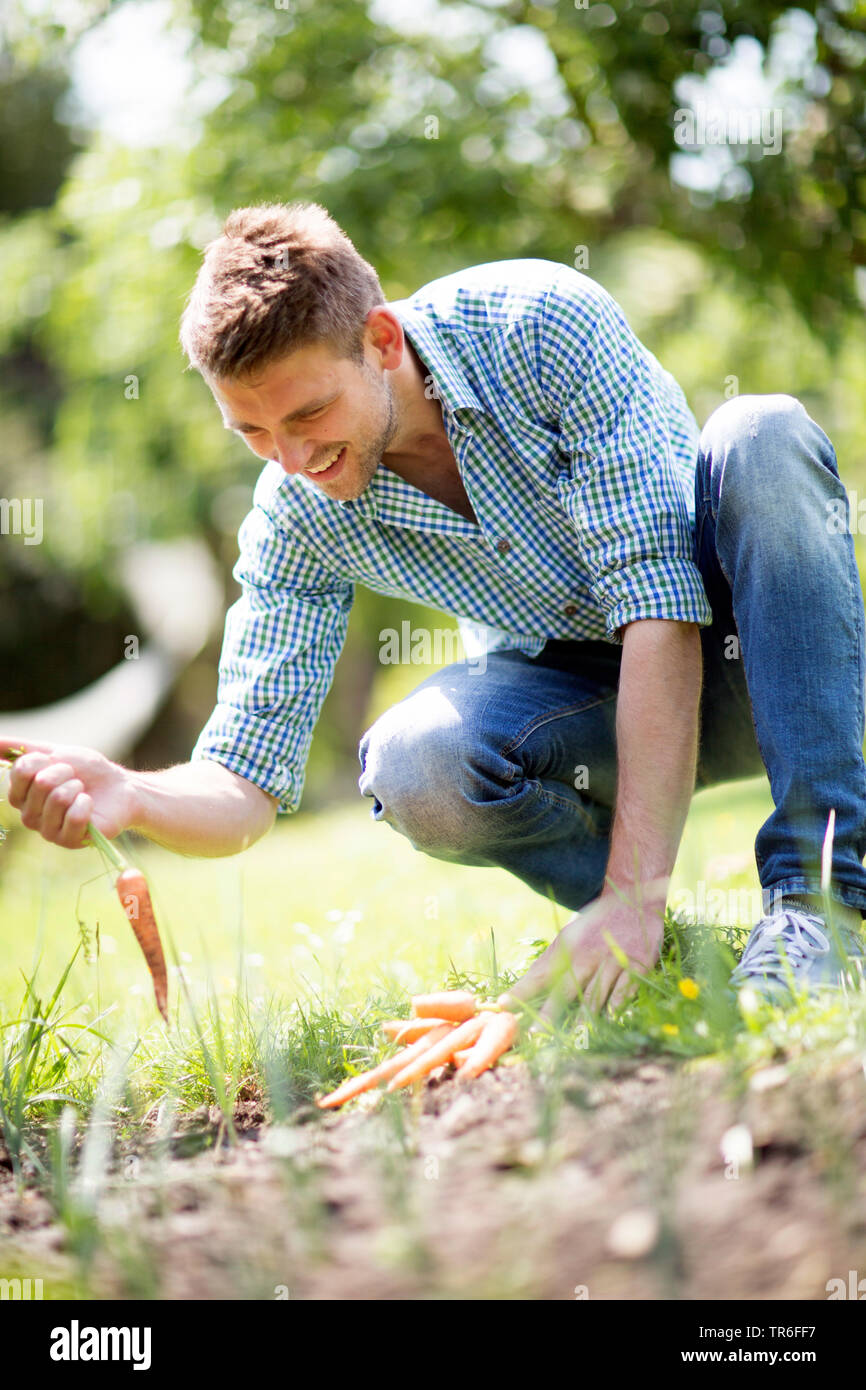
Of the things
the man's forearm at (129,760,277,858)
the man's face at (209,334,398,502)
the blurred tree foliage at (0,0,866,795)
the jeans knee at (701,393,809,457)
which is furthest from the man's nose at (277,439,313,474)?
the blurred tree foliage at (0,0,866,795)

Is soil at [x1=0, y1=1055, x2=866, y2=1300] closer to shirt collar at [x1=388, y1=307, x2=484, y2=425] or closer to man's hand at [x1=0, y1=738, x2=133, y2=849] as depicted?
A: man's hand at [x1=0, y1=738, x2=133, y2=849]

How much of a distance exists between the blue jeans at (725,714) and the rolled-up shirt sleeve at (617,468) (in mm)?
87

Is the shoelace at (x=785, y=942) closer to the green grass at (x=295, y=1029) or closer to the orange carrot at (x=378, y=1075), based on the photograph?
the green grass at (x=295, y=1029)

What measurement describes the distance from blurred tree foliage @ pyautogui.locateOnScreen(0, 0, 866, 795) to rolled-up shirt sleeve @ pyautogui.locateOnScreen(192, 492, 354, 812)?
200cm

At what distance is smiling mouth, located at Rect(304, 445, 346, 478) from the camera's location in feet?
6.55

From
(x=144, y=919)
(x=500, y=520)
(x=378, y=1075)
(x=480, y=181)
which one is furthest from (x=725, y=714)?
(x=480, y=181)

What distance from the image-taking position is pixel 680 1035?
1416 millimetres

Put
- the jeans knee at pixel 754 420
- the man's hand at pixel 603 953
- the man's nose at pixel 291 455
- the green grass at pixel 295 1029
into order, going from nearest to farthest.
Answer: the green grass at pixel 295 1029 < the man's hand at pixel 603 953 < the jeans knee at pixel 754 420 < the man's nose at pixel 291 455

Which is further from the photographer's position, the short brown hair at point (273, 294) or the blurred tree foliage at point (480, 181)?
the blurred tree foliage at point (480, 181)

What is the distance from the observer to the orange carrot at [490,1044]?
1.52 meters

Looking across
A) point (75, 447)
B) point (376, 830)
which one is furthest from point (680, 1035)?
point (75, 447)

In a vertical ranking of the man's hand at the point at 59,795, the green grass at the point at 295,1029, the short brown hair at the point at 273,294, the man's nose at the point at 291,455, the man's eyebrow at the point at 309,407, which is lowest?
the green grass at the point at 295,1029

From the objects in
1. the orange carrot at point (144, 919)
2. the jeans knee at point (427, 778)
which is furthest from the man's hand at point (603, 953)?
the orange carrot at point (144, 919)
